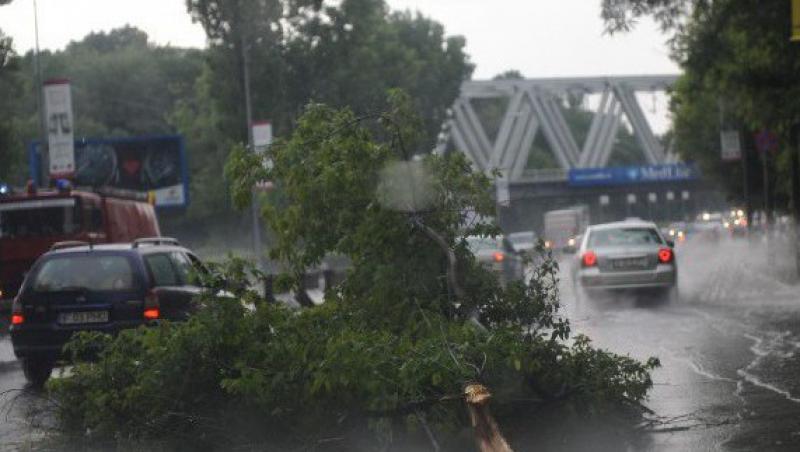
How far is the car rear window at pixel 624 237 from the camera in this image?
79.0 feet

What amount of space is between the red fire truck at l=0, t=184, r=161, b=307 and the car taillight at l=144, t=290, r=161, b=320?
15.6m

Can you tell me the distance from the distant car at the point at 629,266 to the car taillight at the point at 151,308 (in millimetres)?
11155

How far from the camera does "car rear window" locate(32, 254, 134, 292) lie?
1411 cm

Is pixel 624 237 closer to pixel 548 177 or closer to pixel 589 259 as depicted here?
pixel 589 259

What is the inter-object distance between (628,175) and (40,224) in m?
85.1

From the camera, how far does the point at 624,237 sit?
2425cm

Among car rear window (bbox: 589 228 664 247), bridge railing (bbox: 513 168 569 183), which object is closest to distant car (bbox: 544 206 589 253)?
bridge railing (bbox: 513 168 569 183)

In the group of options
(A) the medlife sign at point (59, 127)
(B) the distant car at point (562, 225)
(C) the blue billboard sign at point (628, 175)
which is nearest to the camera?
(A) the medlife sign at point (59, 127)

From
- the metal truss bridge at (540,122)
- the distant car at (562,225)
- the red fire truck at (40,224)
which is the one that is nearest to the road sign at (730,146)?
the red fire truck at (40,224)

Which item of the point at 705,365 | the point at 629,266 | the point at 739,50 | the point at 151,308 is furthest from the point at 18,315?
the point at 739,50

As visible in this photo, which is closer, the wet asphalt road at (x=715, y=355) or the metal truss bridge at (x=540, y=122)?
the wet asphalt road at (x=715, y=355)

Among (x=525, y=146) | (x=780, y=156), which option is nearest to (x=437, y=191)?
(x=780, y=156)

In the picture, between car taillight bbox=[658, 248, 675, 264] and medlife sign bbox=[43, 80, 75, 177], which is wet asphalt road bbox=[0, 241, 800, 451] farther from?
medlife sign bbox=[43, 80, 75, 177]

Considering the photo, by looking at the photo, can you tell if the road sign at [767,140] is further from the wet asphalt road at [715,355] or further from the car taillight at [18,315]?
the car taillight at [18,315]
